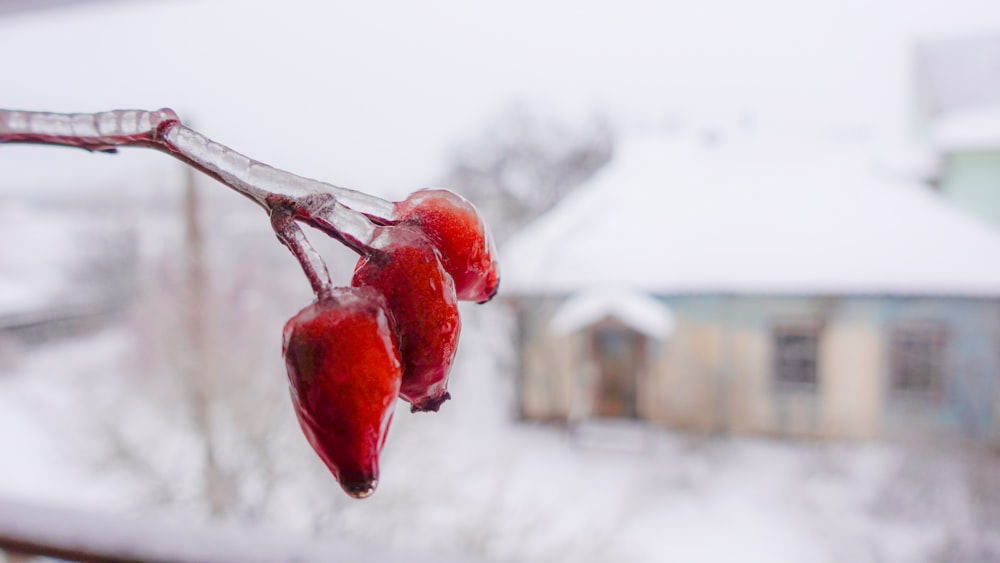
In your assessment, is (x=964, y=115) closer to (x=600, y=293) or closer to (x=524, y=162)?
(x=600, y=293)

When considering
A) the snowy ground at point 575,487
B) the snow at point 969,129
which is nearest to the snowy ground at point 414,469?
the snowy ground at point 575,487

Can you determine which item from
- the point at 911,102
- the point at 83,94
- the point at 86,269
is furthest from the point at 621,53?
the point at 86,269

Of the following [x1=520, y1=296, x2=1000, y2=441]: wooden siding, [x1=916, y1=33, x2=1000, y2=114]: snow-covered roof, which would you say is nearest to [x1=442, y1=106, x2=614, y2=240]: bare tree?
[x1=520, y1=296, x2=1000, y2=441]: wooden siding

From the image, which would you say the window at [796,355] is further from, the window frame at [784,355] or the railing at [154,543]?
the railing at [154,543]

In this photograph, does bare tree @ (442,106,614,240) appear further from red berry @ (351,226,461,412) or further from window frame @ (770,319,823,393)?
red berry @ (351,226,461,412)

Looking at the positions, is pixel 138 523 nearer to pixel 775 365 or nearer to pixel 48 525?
pixel 48 525

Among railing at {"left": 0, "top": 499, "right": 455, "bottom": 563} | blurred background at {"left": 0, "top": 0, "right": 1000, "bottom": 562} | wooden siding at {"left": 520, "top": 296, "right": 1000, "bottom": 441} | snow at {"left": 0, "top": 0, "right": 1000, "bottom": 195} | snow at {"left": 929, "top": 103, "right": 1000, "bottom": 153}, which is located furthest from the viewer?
wooden siding at {"left": 520, "top": 296, "right": 1000, "bottom": 441}

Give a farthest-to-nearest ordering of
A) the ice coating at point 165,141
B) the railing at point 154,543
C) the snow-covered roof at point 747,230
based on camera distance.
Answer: the snow-covered roof at point 747,230, the railing at point 154,543, the ice coating at point 165,141
